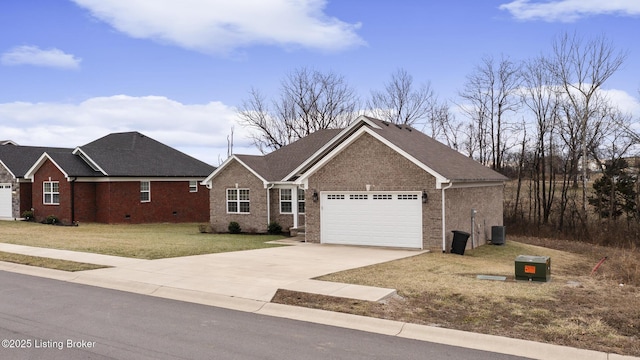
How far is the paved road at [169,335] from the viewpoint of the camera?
7.59m

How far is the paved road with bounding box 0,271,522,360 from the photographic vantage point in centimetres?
759

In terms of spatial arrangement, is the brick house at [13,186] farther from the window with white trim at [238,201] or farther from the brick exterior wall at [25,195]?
the window with white trim at [238,201]

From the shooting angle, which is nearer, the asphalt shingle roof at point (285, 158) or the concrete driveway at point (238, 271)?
the concrete driveway at point (238, 271)

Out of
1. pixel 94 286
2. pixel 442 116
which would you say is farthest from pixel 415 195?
pixel 442 116

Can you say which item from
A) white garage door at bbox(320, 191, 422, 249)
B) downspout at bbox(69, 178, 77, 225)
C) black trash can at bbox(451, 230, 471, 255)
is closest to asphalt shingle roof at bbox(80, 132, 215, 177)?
downspout at bbox(69, 178, 77, 225)

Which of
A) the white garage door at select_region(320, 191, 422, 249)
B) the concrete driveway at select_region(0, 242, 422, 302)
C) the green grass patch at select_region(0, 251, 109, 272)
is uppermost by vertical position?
the white garage door at select_region(320, 191, 422, 249)

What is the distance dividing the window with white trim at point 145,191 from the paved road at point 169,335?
2712 centimetres

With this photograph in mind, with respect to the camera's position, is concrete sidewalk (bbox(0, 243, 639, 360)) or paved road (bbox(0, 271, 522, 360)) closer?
paved road (bbox(0, 271, 522, 360))

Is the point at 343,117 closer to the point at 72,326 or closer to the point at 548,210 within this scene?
the point at 548,210

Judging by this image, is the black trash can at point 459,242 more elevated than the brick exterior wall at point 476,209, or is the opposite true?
the brick exterior wall at point 476,209

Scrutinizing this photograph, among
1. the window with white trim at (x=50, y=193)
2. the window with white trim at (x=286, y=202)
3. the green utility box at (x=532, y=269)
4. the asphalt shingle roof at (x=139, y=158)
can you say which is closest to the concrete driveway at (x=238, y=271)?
the green utility box at (x=532, y=269)

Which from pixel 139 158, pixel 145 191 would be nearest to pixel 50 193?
pixel 145 191

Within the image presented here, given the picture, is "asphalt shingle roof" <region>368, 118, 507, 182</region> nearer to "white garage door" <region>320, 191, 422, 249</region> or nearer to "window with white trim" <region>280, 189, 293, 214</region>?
"white garage door" <region>320, 191, 422, 249</region>

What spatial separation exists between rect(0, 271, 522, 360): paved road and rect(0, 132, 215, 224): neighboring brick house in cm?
2579
